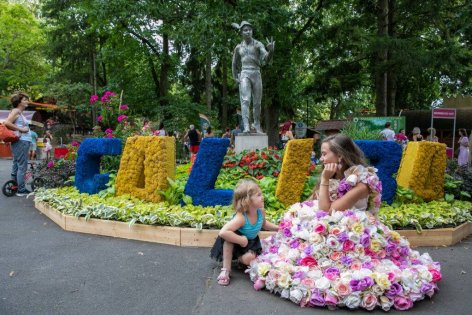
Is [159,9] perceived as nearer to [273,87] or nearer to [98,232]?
[273,87]

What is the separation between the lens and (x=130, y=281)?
3.66m

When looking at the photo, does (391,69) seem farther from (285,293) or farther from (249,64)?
(285,293)

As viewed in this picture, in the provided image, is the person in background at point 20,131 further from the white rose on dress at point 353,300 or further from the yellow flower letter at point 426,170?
the yellow flower letter at point 426,170

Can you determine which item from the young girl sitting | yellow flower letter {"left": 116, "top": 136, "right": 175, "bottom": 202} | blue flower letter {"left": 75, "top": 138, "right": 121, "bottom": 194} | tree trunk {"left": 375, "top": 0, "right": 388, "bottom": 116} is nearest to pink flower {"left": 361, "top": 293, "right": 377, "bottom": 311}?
the young girl sitting

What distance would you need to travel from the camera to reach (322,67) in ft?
60.6

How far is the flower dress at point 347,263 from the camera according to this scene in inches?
120

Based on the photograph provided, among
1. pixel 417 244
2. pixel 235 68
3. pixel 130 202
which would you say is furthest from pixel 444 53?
pixel 130 202

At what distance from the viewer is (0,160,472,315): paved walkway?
3094 mm

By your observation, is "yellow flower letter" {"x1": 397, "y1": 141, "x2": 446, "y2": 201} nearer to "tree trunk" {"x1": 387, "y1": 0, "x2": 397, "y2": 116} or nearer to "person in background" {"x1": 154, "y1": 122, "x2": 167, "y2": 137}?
"person in background" {"x1": 154, "y1": 122, "x2": 167, "y2": 137}

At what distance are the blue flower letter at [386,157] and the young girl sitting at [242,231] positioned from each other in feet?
8.72

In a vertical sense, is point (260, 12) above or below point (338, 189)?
above

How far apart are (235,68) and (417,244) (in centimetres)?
616

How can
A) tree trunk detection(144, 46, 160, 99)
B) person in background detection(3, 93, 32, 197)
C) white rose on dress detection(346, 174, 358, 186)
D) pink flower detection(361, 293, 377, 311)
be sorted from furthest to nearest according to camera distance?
tree trunk detection(144, 46, 160, 99), person in background detection(3, 93, 32, 197), white rose on dress detection(346, 174, 358, 186), pink flower detection(361, 293, 377, 311)

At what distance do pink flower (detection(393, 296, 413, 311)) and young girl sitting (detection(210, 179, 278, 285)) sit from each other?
4.29ft
